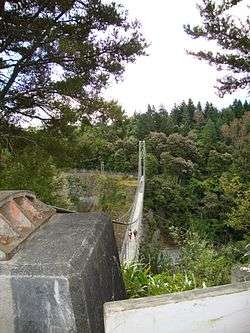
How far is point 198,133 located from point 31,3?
36607mm

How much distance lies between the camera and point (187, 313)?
5.49ft

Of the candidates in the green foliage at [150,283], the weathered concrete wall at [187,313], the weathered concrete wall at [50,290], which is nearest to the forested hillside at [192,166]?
the green foliage at [150,283]

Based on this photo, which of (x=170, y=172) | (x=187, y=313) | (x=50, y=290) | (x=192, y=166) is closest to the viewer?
(x=187, y=313)

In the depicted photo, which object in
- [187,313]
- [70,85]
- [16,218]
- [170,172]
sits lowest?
[187,313]

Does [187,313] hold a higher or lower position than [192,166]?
lower

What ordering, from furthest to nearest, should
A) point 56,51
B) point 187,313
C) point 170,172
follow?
point 170,172 < point 56,51 < point 187,313

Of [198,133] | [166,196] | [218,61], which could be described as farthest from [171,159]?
[218,61]

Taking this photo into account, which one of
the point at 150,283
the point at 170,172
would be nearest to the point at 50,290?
the point at 150,283

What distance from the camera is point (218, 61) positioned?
8.24 meters

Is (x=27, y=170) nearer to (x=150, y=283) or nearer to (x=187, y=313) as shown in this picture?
(x=150, y=283)

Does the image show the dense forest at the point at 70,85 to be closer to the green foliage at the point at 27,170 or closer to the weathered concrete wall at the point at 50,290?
the green foliage at the point at 27,170

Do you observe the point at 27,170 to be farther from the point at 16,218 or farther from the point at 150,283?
the point at 16,218

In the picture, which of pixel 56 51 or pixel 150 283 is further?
pixel 56 51

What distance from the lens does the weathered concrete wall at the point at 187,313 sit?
159cm
